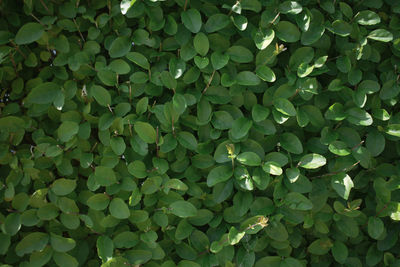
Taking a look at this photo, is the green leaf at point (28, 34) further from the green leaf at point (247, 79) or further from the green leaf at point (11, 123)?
the green leaf at point (247, 79)

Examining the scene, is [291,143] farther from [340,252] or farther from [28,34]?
[28,34]

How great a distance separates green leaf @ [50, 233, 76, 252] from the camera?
134 cm

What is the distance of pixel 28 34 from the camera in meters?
1.35

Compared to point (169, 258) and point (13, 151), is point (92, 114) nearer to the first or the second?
point (13, 151)

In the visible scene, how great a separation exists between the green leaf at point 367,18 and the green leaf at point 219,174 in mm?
618

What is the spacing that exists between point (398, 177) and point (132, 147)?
2.80 ft

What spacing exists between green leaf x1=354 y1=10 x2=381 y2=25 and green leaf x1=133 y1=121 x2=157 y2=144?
2.40 ft

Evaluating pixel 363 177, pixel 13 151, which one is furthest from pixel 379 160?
pixel 13 151

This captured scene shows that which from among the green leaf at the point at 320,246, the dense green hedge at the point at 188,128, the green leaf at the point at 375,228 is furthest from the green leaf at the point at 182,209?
the green leaf at the point at 375,228

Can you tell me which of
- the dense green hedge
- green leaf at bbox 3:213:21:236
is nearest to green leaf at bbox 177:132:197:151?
the dense green hedge

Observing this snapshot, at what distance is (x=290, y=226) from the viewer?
146 cm

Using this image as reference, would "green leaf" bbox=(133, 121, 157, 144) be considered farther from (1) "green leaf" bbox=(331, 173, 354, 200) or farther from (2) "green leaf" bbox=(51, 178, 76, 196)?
(1) "green leaf" bbox=(331, 173, 354, 200)

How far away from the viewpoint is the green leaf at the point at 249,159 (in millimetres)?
1314

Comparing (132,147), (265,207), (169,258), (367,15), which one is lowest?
(169,258)
